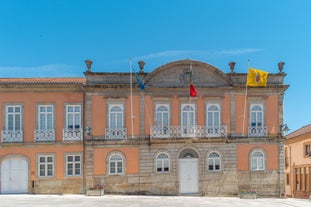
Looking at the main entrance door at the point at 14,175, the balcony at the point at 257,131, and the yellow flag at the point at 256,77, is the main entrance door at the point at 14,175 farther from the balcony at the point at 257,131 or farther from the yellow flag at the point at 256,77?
the yellow flag at the point at 256,77

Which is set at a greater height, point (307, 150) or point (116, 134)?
point (116, 134)

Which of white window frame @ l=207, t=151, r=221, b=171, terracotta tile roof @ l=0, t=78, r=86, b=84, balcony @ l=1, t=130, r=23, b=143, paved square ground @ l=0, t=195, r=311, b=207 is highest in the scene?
terracotta tile roof @ l=0, t=78, r=86, b=84

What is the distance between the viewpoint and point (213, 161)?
28984 mm

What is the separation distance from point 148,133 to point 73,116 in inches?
191

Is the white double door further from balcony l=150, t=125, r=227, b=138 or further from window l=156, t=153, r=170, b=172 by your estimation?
balcony l=150, t=125, r=227, b=138

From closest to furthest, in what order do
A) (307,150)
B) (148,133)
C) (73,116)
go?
1. (73,116)
2. (148,133)
3. (307,150)

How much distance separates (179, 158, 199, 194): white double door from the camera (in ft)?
94.1

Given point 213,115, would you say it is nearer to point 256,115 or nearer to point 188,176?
point 256,115

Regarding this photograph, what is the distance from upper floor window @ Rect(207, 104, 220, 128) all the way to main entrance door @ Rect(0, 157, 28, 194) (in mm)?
11854

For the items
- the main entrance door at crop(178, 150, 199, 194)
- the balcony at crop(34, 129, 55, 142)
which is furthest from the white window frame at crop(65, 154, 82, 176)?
the main entrance door at crop(178, 150, 199, 194)

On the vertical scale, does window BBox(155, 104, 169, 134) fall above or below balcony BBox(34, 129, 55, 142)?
above

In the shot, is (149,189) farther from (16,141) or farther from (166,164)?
(16,141)

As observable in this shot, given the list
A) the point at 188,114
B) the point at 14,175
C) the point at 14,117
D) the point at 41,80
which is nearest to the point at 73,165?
the point at 14,175

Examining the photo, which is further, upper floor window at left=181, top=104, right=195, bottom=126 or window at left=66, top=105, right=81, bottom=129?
upper floor window at left=181, top=104, right=195, bottom=126
